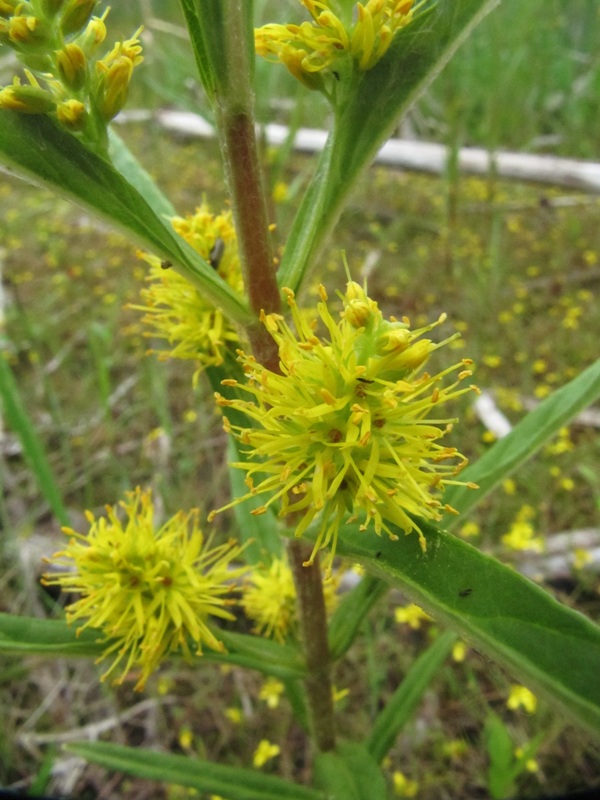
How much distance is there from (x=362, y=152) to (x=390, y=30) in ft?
0.51

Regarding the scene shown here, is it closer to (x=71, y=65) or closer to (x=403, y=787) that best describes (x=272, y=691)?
(x=403, y=787)

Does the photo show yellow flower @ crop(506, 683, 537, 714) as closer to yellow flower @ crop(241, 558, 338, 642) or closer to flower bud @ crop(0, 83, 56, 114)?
yellow flower @ crop(241, 558, 338, 642)

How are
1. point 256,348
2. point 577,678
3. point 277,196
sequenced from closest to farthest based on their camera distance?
point 577,678 < point 256,348 < point 277,196

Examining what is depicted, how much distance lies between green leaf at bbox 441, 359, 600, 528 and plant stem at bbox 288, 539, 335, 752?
10.8 inches

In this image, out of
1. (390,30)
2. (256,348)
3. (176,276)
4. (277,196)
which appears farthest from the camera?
(277,196)

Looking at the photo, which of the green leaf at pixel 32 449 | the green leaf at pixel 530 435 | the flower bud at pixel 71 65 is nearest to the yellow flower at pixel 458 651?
the green leaf at pixel 530 435

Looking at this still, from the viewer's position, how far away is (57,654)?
3.68 ft

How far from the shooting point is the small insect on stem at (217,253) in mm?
1194

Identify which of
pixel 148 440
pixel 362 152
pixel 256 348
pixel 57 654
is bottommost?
pixel 148 440

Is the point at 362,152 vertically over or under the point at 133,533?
over

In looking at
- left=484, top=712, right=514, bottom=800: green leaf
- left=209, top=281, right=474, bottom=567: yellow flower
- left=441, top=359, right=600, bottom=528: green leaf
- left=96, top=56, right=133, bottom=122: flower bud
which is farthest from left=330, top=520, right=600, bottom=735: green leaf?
left=484, top=712, right=514, bottom=800: green leaf

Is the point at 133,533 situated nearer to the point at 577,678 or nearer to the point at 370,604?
the point at 370,604

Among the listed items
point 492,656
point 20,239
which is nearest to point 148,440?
point 492,656

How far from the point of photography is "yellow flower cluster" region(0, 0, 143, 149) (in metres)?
0.83
